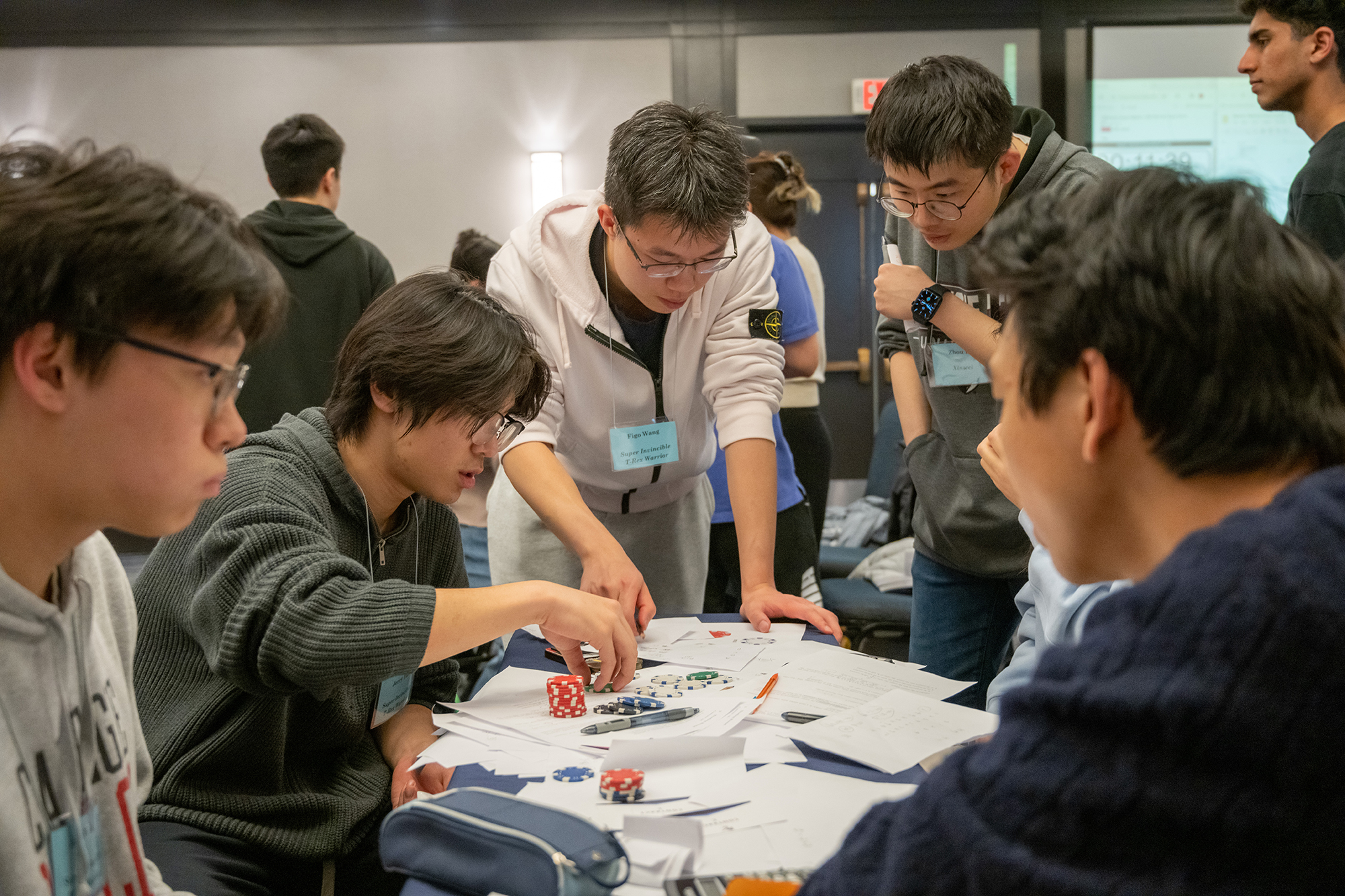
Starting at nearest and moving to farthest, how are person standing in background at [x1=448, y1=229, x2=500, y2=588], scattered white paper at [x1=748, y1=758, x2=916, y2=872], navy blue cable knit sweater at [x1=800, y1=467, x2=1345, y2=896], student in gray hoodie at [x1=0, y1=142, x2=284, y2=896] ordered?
navy blue cable knit sweater at [x1=800, y1=467, x2=1345, y2=896] → student in gray hoodie at [x1=0, y1=142, x2=284, y2=896] → scattered white paper at [x1=748, y1=758, x2=916, y2=872] → person standing in background at [x1=448, y1=229, x2=500, y2=588]

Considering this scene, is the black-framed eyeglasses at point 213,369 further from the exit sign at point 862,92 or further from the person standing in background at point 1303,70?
the exit sign at point 862,92

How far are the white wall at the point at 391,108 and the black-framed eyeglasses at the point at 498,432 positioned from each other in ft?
13.8

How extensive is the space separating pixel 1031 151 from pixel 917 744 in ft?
3.55

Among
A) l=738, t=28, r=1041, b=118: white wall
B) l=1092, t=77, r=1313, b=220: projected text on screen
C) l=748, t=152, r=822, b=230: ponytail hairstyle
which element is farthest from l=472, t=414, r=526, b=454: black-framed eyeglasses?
l=1092, t=77, r=1313, b=220: projected text on screen

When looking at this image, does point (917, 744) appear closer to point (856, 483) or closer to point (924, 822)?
point (924, 822)

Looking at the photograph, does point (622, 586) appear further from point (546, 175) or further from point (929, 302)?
point (546, 175)

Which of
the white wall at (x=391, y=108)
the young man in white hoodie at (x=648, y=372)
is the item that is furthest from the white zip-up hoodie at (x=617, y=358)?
the white wall at (x=391, y=108)

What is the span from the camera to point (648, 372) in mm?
2023

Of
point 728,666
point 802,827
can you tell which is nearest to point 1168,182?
point 802,827

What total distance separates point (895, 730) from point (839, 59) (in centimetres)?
506

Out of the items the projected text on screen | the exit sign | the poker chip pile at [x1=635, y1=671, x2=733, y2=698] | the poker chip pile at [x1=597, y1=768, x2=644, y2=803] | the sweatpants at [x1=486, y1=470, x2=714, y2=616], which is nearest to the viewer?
the poker chip pile at [x1=597, y1=768, x2=644, y2=803]

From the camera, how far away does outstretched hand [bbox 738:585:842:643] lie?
68.8 inches

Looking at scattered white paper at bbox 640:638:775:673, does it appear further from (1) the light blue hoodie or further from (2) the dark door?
(2) the dark door

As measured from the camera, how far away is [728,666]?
1534mm
